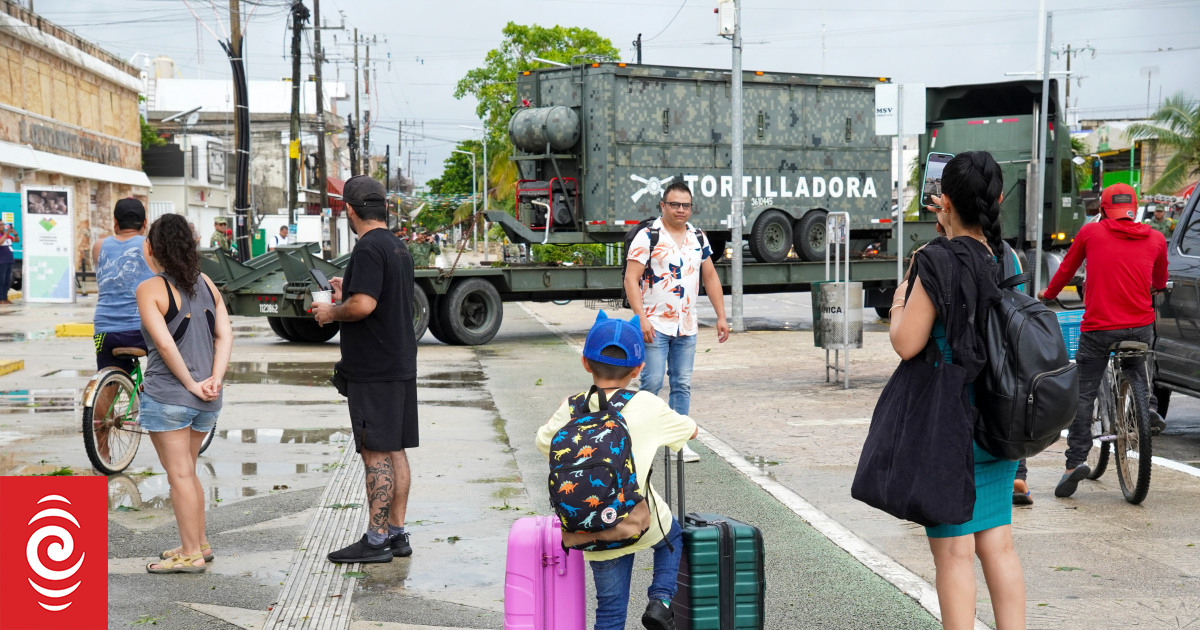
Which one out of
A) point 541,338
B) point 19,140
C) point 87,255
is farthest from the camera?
point 87,255

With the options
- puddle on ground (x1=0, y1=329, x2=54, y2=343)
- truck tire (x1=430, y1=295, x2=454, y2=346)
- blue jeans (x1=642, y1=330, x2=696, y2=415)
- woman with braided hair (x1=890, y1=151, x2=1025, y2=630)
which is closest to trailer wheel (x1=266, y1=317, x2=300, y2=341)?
truck tire (x1=430, y1=295, x2=454, y2=346)

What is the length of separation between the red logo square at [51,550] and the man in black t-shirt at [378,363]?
2525mm

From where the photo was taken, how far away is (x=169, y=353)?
5.24 m

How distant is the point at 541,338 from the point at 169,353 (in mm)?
13270

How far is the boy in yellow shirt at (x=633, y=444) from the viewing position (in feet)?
12.1

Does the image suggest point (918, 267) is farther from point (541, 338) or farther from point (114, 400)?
point (541, 338)

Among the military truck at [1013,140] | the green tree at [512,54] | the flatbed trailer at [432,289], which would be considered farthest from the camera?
the green tree at [512,54]

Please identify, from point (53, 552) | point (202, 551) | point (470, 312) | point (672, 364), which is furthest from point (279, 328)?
point (53, 552)

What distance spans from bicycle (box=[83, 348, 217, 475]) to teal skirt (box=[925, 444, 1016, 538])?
4.99m

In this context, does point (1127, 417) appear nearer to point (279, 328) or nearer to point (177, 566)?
point (177, 566)

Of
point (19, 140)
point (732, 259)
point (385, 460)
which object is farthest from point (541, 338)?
point (19, 140)

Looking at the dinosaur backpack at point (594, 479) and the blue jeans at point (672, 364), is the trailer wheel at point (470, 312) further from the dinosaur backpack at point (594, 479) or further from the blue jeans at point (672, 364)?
→ the dinosaur backpack at point (594, 479)

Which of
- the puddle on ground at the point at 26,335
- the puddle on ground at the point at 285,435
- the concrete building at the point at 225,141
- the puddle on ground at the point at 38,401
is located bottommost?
the puddle on ground at the point at 285,435

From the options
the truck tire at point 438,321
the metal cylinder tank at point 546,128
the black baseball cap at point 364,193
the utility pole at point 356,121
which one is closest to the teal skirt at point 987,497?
the black baseball cap at point 364,193
